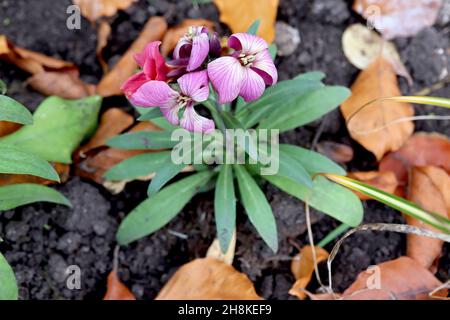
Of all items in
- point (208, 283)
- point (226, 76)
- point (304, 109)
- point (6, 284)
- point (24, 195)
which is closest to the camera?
point (226, 76)

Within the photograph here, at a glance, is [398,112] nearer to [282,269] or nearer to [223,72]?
[282,269]

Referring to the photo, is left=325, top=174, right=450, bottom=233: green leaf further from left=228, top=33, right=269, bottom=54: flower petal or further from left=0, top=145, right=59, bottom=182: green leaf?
left=0, top=145, right=59, bottom=182: green leaf

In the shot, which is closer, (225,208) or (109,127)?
(225,208)

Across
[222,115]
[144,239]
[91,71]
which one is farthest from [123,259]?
[91,71]

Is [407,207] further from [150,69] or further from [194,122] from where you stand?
[150,69]

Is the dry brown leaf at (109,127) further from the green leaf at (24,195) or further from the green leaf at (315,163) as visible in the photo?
the green leaf at (315,163)

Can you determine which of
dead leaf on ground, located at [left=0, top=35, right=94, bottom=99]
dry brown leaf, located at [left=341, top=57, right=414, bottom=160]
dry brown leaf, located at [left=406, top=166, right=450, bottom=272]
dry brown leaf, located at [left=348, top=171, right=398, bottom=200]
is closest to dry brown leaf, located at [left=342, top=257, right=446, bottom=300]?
dry brown leaf, located at [left=406, top=166, right=450, bottom=272]

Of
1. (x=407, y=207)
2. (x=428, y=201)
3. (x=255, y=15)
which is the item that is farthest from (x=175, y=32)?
(x=407, y=207)
